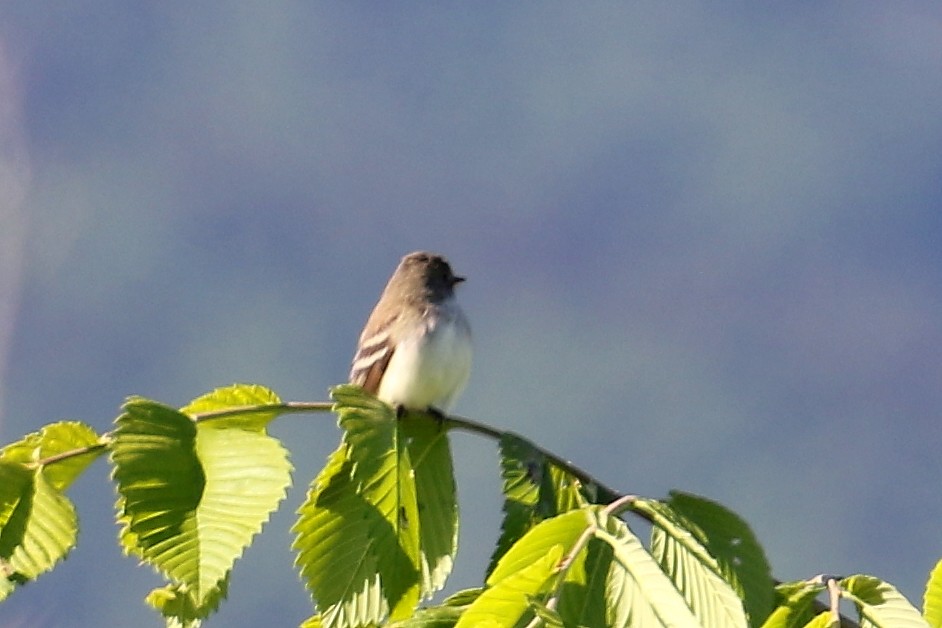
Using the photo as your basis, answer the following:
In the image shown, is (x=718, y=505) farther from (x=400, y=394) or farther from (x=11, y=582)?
(x=400, y=394)

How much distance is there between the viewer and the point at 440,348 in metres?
3.96

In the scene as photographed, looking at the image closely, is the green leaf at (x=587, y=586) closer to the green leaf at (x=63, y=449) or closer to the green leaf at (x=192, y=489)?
the green leaf at (x=192, y=489)

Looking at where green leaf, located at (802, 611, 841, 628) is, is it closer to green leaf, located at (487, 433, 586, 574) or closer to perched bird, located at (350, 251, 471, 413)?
green leaf, located at (487, 433, 586, 574)

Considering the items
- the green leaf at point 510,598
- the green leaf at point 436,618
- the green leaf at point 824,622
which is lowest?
the green leaf at point 436,618

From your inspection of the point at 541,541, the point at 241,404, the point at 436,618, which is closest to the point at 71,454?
the point at 241,404

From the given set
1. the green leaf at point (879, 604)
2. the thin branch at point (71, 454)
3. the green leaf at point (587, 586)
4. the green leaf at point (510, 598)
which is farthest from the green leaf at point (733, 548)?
the thin branch at point (71, 454)

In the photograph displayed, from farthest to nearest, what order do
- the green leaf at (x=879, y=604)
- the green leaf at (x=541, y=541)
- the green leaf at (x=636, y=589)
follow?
1. the green leaf at (x=879, y=604)
2. the green leaf at (x=541, y=541)
3. the green leaf at (x=636, y=589)

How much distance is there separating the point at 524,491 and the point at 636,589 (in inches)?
17.6

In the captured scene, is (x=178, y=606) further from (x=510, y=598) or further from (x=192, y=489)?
(x=510, y=598)

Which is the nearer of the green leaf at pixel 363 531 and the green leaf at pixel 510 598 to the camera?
the green leaf at pixel 510 598

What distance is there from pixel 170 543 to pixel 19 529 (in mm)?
314

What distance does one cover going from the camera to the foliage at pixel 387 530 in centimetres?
155

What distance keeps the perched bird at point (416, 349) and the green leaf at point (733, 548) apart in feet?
4.75

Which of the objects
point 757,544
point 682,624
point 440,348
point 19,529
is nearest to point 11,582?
point 19,529
